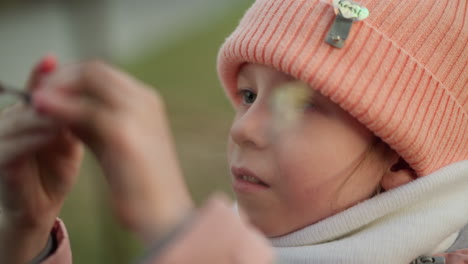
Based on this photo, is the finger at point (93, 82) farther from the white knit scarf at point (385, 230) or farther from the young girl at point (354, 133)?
the white knit scarf at point (385, 230)

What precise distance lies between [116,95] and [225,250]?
142 millimetres

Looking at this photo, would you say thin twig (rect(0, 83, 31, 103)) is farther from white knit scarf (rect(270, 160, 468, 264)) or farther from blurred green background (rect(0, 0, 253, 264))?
white knit scarf (rect(270, 160, 468, 264))

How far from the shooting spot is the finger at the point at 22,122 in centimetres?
46

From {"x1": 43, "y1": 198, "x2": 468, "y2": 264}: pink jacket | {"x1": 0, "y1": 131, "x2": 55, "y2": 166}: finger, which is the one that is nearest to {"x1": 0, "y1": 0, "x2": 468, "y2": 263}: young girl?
{"x1": 0, "y1": 131, "x2": 55, "y2": 166}: finger

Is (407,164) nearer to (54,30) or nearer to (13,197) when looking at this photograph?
(13,197)

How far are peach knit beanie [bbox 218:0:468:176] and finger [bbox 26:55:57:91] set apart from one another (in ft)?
1.06

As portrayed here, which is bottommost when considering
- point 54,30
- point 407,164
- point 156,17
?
point 156,17

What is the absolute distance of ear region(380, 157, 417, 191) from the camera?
0.81m

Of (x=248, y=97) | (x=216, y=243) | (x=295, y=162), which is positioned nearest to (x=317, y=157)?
(x=295, y=162)

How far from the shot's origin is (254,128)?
74 centimetres

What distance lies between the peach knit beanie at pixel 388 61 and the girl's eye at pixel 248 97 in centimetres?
4

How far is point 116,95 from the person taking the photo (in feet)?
1.46

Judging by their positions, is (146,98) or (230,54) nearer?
(146,98)

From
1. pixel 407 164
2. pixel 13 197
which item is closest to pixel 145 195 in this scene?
pixel 13 197
